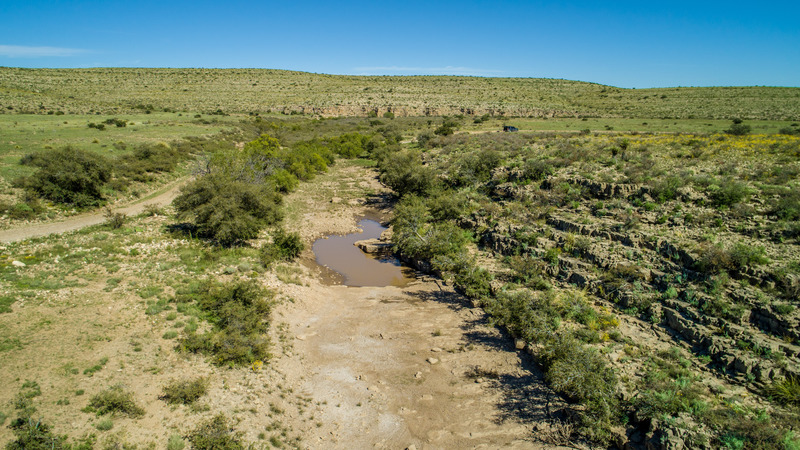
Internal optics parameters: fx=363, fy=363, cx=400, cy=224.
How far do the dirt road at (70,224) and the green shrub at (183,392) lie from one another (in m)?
13.7

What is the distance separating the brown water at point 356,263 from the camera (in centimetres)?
1866

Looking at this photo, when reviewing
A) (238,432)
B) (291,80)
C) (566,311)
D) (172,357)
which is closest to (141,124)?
(172,357)

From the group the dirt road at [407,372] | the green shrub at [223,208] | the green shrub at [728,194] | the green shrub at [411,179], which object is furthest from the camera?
the green shrub at [411,179]

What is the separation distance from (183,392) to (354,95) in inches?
3659

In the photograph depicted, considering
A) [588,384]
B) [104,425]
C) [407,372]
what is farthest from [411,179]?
[104,425]

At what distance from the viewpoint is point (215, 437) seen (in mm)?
8156

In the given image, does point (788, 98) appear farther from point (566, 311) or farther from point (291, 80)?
point (291, 80)

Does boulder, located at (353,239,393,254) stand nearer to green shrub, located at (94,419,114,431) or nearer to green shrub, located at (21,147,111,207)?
green shrub, located at (94,419,114,431)

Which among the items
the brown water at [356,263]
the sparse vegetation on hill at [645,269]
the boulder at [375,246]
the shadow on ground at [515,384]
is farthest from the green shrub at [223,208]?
the shadow on ground at [515,384]

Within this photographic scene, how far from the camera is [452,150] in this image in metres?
38.5

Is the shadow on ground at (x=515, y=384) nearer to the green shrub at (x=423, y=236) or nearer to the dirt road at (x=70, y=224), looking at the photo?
the green shrub at (x=423, y=236)

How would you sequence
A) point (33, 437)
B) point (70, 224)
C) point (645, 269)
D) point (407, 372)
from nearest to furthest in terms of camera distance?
point (33, 437) → point (407, 372) → point (645, 269) → point (70, 224)

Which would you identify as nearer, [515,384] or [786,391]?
[786,391]

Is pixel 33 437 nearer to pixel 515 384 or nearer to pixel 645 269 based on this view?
pixel 515 384
